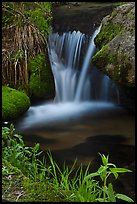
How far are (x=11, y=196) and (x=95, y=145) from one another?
3.09m

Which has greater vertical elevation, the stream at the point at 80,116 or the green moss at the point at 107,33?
the green moss at the point at 107,33

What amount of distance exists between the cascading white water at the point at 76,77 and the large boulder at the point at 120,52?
46.0 inches

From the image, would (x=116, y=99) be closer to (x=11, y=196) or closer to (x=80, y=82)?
(x=80, y=82)

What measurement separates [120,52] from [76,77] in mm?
1892

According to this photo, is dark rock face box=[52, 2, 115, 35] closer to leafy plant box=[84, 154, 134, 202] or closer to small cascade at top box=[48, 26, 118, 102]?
small cascade at top box=[48, 26, 118, 102]

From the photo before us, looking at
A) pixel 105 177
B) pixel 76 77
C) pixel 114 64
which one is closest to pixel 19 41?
pixel 76 77

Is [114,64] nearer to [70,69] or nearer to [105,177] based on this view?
[70,69]

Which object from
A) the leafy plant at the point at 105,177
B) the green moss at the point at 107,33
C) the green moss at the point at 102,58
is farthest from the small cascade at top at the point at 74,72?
the leafy plant at the point at 105,177

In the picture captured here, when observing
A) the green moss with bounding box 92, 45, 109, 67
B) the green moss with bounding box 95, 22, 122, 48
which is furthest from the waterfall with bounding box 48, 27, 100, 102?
the green moss with bounding box 92, 45, 109, 67

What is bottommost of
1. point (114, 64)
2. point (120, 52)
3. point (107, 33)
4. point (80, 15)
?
point (114, 64)

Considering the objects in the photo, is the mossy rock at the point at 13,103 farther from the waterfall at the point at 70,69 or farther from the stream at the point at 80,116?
the waterfall at the point at 70,69

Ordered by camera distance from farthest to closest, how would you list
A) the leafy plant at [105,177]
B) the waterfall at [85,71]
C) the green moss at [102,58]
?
the waterfall at [85,71] → the green moss at [102,58] → the leafy plant at [105,177]

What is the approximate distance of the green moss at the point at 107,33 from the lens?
6.21 m

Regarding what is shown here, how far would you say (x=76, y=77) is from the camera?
7523mm
